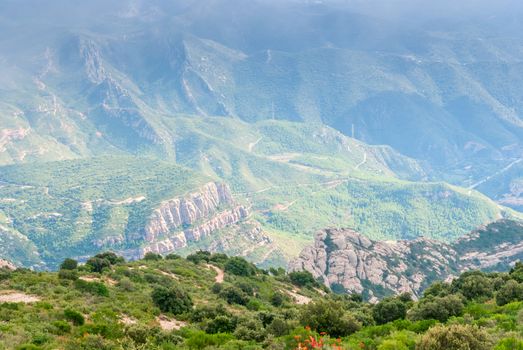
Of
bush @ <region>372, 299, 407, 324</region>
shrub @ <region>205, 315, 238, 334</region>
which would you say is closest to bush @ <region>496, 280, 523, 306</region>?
bush @ <region>372, 299, 407, 324</region>

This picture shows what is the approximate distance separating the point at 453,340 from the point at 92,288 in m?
34.2

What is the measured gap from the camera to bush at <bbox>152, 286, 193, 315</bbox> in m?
49.6

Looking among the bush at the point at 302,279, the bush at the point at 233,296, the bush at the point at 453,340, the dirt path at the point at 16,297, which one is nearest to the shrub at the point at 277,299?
the bush at the point at 233,296

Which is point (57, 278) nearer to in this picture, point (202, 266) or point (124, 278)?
point (124, 278)

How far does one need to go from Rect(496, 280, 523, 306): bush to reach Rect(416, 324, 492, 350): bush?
60.9ft

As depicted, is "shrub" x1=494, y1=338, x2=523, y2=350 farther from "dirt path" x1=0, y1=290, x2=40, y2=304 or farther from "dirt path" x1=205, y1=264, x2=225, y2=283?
"dirt path" x1=205, y1=264, x2=225, y2=283

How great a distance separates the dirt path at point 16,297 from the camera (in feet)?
144

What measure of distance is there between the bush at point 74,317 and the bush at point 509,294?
31.0m

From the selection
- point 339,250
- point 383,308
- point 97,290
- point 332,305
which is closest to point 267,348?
point 332,305

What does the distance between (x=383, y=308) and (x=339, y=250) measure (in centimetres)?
8719

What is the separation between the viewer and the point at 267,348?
3306cm

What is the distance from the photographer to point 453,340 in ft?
82.9

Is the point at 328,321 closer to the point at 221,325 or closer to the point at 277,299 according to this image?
the point at 221,325

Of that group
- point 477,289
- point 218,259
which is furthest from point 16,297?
point 218,259
